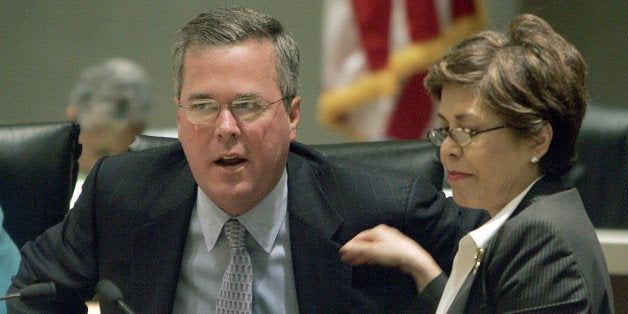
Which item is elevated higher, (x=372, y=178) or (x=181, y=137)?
(x=181, y=137)

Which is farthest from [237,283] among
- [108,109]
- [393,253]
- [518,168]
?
[108,109]

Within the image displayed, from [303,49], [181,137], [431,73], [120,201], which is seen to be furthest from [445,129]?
[303,49]

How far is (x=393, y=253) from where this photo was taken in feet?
5.67

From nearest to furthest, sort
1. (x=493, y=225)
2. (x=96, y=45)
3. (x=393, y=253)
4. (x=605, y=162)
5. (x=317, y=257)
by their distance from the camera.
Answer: (x=493, y=225) < (x=393, y=253) < (x=317, y=257) < (x=605, y=162) < (x=96, y=45)

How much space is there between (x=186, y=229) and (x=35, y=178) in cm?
66

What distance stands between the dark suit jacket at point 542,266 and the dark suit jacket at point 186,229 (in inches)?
13.1

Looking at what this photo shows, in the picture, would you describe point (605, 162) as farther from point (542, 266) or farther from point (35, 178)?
point (35, 178)

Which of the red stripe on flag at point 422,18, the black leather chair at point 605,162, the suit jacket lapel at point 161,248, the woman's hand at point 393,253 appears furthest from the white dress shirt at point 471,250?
the red stripe on flag at point 422,18

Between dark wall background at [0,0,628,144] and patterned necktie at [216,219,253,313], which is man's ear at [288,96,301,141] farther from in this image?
dark wall background at [0,0,628,144]

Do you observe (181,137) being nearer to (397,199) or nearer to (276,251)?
(276,251)

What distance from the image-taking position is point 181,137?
5.92ft

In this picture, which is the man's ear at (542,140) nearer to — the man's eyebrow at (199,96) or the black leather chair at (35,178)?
the man's eyebrow at (199,96)

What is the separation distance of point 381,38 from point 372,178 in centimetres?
207

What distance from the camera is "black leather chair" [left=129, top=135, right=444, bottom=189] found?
218 centimetres
